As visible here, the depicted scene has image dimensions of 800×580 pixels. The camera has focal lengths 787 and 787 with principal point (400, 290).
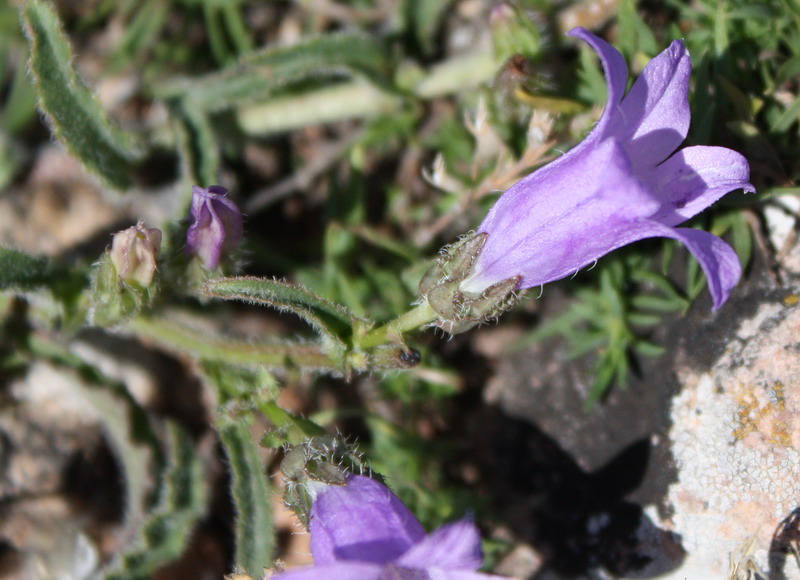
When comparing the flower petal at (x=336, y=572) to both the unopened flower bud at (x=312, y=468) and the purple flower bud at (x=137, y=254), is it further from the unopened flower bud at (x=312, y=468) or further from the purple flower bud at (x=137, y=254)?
the purple flower bud at (x=137, y=254)

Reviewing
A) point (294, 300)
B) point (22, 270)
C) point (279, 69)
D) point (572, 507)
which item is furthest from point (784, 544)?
point (22, 270)

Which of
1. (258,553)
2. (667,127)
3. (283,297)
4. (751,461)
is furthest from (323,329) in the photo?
(751,461)

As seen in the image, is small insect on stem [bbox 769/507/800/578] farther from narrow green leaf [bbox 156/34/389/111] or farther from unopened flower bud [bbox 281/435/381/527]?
narrow green leaf [bbox 156/34/389/111]

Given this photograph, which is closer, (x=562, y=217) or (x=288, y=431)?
(x=562, y=217)

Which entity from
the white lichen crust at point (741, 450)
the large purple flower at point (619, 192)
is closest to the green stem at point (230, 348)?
the large purple flower at point (619, 192)

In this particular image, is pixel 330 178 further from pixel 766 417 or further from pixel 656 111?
pixel 766 417

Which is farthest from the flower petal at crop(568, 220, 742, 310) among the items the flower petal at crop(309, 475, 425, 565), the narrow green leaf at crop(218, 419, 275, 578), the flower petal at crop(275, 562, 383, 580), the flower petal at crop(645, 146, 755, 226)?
the narrow green leaf at crop(218, 419, 275, 578)
